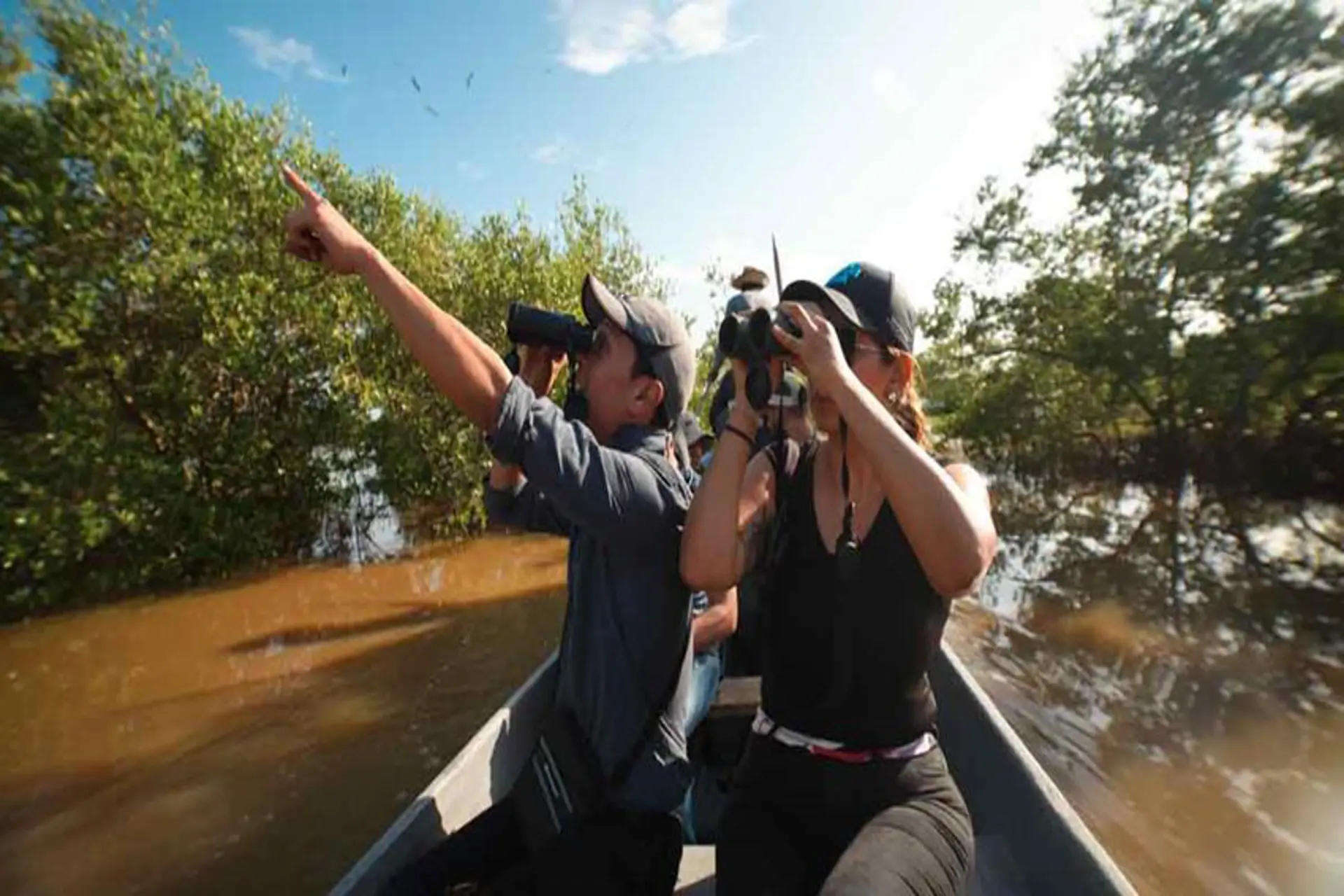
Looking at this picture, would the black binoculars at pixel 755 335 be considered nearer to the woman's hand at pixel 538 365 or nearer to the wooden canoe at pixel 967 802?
the woman's hand at pixel 538 365

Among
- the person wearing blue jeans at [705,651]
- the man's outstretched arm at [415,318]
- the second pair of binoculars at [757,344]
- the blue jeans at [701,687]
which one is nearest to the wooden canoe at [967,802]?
the person wearing blue jeans at [705,651]

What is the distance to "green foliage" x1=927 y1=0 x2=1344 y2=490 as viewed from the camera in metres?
12.0

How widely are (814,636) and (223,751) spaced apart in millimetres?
4856

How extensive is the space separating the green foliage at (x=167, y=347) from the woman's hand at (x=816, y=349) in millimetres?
7937

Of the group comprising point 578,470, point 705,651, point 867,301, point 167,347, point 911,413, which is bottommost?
point 705,651

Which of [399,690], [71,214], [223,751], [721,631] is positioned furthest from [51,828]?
[71,214]

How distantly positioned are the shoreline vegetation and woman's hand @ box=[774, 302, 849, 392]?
0.55 metres

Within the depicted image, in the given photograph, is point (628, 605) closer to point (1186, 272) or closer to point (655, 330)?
point (655, 330)

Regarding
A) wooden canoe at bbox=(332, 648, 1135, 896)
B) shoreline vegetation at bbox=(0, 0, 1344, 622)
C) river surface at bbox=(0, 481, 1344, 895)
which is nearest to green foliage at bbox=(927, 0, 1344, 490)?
shoreline vegetation at bbox=(0, 0, 1344, 622)

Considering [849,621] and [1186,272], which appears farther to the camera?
[1186,272]

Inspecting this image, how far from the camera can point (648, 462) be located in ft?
4.95

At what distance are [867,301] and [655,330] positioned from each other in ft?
1.64

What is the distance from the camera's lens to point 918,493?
130 cm

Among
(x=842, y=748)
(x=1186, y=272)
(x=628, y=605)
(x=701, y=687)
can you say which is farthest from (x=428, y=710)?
(x=1186, y=272)
